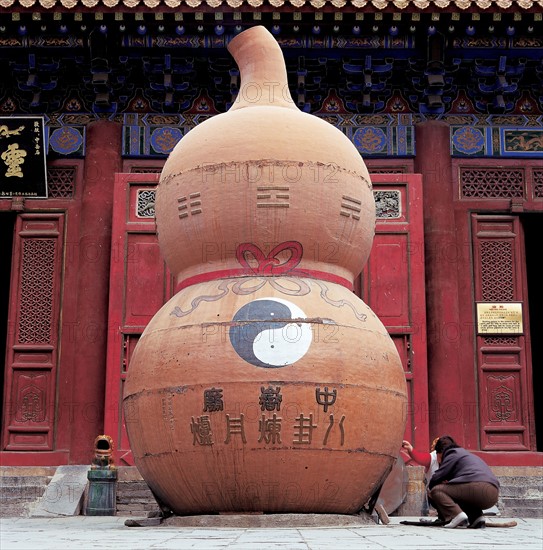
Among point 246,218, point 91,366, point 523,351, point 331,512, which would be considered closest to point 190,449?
point 331,512

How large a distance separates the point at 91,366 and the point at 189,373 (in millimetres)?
4815

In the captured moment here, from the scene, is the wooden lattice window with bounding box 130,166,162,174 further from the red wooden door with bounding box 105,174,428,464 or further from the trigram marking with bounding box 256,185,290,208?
the trigram marking with bounding box 256,185,290,208

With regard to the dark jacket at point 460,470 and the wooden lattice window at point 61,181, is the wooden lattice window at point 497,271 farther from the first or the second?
the wooden lattice window at point 61,181

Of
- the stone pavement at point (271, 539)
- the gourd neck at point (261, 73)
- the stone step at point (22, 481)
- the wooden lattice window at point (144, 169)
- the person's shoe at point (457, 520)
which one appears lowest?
the stone step at point (22, 481)

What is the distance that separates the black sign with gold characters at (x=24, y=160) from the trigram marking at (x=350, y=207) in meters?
5.42

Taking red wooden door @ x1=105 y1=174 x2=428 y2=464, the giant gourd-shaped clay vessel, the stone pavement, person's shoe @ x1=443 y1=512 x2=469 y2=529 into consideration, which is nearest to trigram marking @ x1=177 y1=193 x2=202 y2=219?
the giant gourd-shaped clay vessel

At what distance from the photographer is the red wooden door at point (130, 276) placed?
31.3ft

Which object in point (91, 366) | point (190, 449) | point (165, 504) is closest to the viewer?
point (190, 449)

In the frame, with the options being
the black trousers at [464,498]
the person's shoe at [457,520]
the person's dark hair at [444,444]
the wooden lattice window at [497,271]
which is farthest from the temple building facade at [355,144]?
the person's shoe at [457,520]

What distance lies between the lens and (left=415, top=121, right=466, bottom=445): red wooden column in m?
9.69

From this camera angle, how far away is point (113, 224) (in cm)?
993

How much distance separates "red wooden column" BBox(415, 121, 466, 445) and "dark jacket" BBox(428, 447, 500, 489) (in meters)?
3.39

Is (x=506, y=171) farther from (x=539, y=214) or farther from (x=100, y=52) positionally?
(x=100, y=52)

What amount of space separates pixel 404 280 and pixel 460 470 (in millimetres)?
3834
